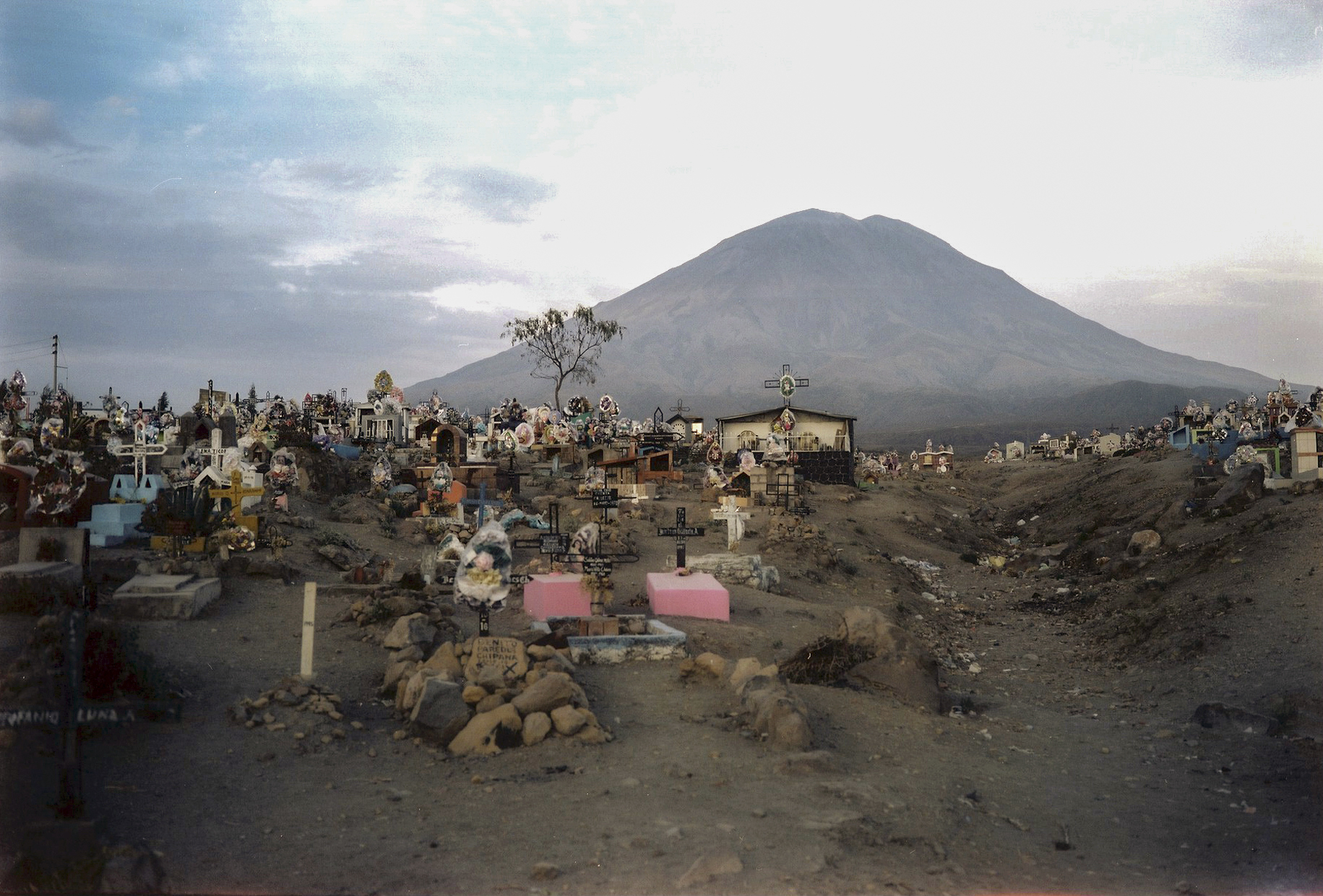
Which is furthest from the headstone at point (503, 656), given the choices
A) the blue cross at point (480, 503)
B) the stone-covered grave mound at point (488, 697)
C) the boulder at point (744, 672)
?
the blue cross at point (480, 503)

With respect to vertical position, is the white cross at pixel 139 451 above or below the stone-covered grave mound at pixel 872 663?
above

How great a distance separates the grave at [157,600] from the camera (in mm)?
14102

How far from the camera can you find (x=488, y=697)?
424 inches

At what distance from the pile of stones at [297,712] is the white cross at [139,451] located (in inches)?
525

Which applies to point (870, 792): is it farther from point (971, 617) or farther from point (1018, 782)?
point (971, 617)

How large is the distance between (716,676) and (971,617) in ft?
39.5

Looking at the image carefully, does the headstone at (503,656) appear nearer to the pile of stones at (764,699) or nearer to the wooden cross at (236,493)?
the pile of stones at (764,699)

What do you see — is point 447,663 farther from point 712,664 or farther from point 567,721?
point 712,664

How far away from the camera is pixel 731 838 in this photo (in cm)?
781

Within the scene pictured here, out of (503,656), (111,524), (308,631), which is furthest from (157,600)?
(503,656)

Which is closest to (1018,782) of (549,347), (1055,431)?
(549,347)

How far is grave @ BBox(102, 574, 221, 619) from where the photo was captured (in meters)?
14.1

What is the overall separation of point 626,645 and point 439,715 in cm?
411

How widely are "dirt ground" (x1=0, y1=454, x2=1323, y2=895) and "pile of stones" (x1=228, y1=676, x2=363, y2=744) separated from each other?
0.14m
